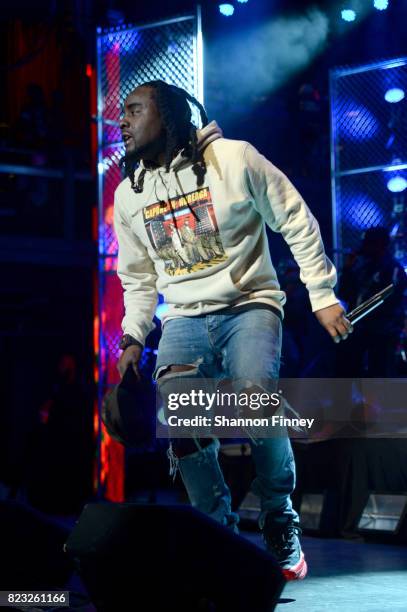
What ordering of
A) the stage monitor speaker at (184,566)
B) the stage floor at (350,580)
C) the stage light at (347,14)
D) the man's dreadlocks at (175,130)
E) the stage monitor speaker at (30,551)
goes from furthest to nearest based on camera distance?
the stage light at (347,14) → the man's dreadlocks at (175,130) → the stage floor at (350,580) → the stage monitor speaker at (30,551) → the stage monitor speaker at (184,566)

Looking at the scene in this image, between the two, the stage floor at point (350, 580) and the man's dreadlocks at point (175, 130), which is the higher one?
the man's dreadlocks at point (175, 130)

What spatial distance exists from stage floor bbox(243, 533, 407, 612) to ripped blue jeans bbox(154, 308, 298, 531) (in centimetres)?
32

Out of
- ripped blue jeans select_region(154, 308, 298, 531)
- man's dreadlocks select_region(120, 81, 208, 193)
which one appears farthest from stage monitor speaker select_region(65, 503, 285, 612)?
man's dreadlocks select_region(120, 81, 208, 193)

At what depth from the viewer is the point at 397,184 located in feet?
26.5

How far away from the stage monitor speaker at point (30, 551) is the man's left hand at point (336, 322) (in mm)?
1185

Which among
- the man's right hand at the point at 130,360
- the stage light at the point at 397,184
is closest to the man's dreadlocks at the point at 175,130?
the man's right hand at the point at 130,360

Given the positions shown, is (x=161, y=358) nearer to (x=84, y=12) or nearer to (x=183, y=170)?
(x=183, y=170)

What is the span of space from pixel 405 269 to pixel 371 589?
425cm

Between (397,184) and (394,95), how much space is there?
799mm

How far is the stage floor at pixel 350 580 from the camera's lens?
3236 mm

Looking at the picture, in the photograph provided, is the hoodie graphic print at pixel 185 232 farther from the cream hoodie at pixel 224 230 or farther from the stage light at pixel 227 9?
the stage light at pixel 227 9

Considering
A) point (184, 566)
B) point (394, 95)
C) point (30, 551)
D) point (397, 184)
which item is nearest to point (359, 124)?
point (394, 95)

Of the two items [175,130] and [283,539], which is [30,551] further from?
[175,130]

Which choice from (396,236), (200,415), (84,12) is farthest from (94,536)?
(84,12)
